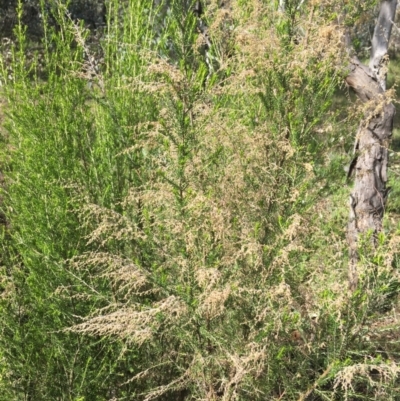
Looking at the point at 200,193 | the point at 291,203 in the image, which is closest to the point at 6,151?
the point at 200,193

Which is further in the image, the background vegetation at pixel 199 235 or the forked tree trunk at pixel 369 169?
the forked tree trunk at pixel 369 169

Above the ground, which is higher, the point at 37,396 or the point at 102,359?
the point at 102,359

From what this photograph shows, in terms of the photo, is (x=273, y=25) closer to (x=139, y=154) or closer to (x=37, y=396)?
(x=139, y=154)

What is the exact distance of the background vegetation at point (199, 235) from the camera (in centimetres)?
229

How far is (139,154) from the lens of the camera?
315cm

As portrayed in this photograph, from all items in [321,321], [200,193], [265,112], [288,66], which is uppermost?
[288,66]

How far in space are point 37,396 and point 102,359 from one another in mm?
450

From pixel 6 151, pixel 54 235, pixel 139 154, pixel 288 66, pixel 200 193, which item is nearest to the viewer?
pixel 200 193

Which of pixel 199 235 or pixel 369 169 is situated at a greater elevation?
pixel 199 235

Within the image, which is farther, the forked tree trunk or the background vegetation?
the forked tree trunk

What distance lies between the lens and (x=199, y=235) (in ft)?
8.00

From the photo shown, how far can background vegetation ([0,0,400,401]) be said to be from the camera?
90.4 inches

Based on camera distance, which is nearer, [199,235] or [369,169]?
[199,235]

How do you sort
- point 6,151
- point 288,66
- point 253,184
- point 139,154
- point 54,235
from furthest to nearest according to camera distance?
point 6,151 → point 139,154 → point 54,235 → point 253,184 → point 288,66
